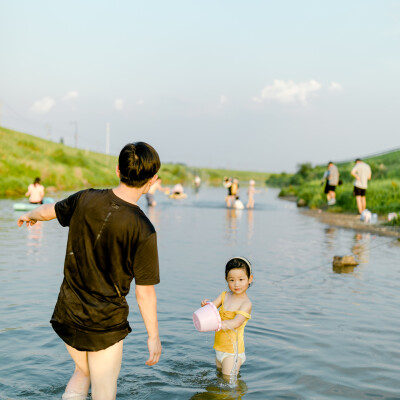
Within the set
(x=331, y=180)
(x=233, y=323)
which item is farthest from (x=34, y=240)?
(x=331, y=180)

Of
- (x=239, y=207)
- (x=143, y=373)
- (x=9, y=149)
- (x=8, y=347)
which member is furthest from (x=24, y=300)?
(x=9, y=149)

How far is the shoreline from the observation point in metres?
19.1

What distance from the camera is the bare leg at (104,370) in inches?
153

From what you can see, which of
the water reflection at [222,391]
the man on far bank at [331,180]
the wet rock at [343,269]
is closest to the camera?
the water reflection at [222,391]

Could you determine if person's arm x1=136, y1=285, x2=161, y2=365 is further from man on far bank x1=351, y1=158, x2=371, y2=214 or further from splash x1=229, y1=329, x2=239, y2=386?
man on far bank x1=351, y1=158, x2=371, y2=214

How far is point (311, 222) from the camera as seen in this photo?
23266 millimetres

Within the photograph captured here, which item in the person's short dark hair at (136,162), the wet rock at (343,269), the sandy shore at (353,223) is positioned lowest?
the wet rock at (343,269)

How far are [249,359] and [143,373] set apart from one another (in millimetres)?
1240

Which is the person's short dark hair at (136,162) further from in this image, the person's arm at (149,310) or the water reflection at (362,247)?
the water reflection at (362,247)

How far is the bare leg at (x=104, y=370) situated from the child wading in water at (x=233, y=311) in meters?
1.50

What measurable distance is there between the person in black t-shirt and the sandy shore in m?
15.6

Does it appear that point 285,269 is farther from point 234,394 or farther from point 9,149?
point 9,149

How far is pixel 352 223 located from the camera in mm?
21781

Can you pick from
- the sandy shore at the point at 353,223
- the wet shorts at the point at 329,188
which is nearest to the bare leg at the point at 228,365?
the sandy shore at the point at 353,223
